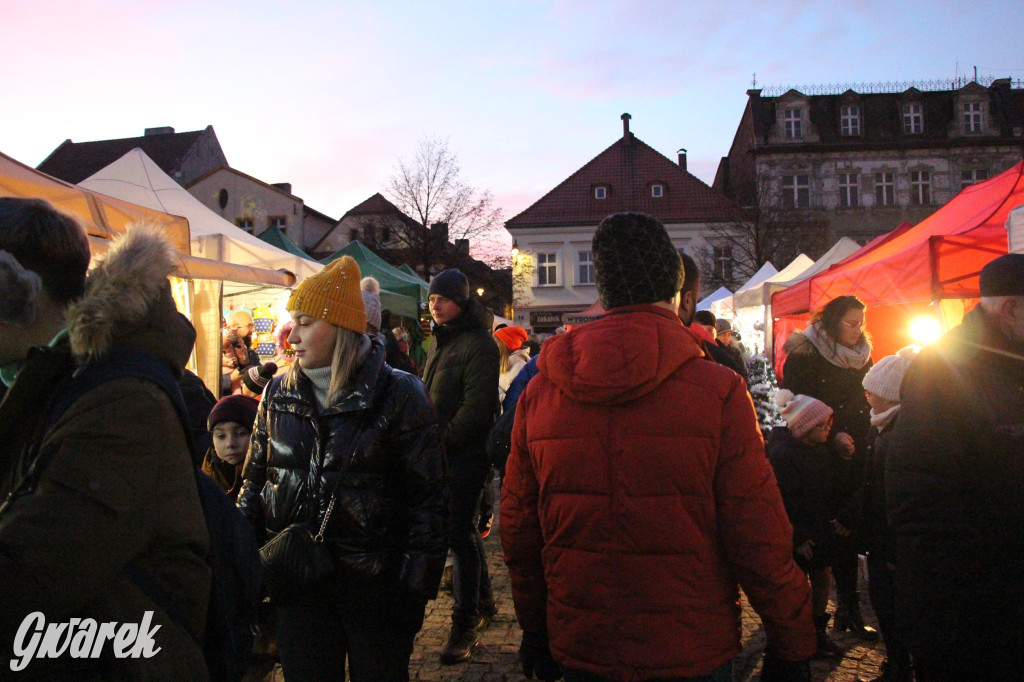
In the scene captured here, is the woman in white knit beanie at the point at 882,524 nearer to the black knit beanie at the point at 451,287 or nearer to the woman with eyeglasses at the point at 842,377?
the woman with eyeglasses at the point at 842,377

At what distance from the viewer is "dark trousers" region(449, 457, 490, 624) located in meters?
3.77

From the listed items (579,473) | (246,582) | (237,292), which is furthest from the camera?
(237,292)

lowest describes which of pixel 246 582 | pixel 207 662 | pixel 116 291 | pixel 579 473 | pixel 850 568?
pixel 850 568

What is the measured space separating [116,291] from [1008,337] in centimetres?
246

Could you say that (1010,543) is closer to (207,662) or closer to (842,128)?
(207,662)

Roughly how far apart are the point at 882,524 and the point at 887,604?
1.32ft

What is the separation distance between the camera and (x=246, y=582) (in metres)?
1.52

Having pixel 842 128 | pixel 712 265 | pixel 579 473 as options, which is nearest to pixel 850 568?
pixel 579 473

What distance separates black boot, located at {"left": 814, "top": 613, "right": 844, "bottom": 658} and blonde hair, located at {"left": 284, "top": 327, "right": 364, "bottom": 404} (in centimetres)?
301

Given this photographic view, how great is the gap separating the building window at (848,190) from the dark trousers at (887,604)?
38.1m

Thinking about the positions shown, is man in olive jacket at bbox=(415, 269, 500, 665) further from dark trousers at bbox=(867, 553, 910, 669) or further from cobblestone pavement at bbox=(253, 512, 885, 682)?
dark trousers at bbox=(867, 553, 910, 669)

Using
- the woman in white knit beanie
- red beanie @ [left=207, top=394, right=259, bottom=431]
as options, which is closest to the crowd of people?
the woman in white knit beanie

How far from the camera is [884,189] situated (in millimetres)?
36969

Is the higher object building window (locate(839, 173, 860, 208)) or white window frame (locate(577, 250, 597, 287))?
building window (locate(839, 173, 860, 208))
